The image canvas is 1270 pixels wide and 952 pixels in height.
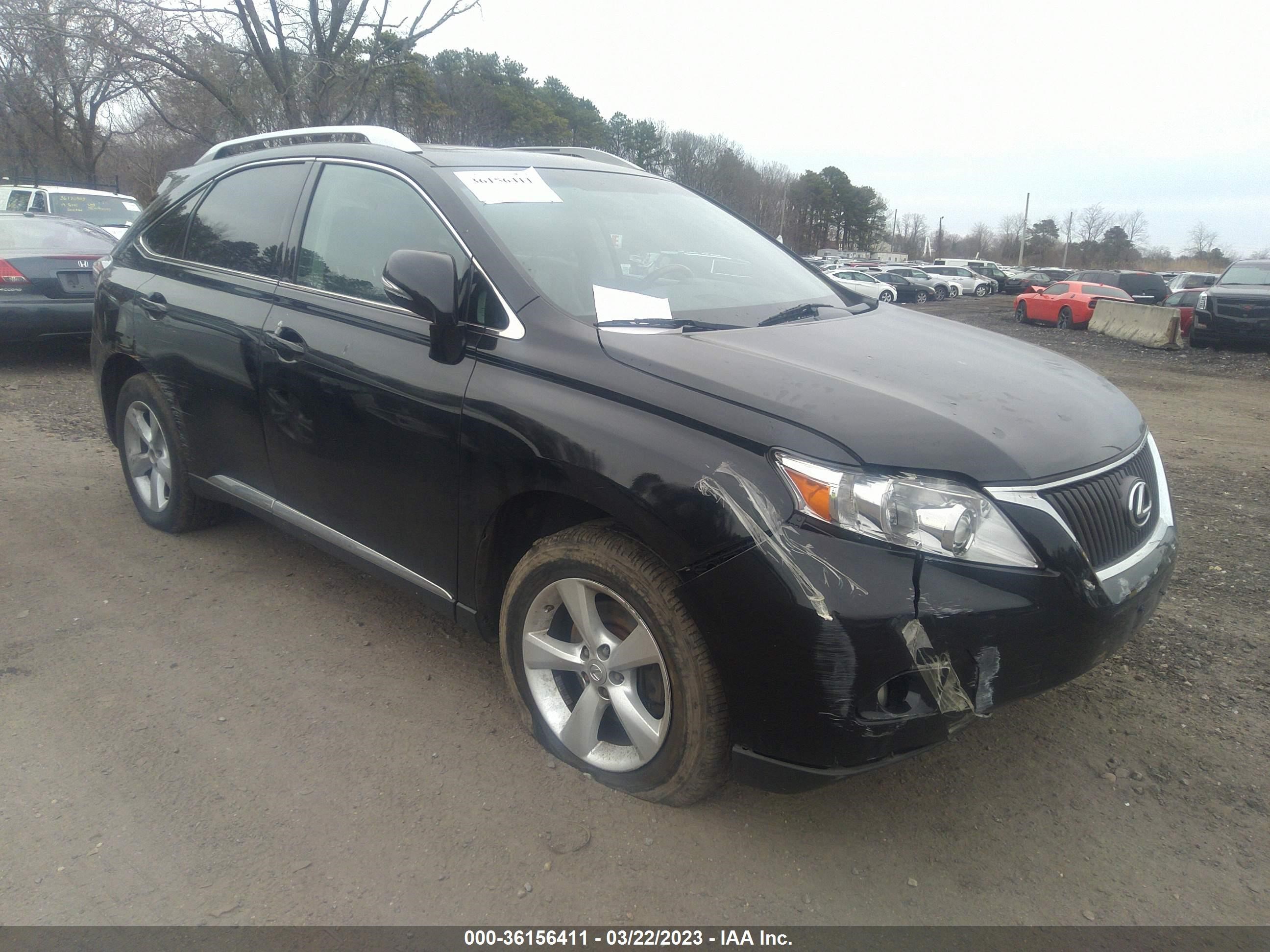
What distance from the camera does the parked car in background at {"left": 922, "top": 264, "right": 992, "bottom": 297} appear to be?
41.9 m

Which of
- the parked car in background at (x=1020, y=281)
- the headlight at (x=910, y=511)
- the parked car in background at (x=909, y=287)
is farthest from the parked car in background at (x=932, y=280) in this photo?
the headlight at (x=910, y=511)

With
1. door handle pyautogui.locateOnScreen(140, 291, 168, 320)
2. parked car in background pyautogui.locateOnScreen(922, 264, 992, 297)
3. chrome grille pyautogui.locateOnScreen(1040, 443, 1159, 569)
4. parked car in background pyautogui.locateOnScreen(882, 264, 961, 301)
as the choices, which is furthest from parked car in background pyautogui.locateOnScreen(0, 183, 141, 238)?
parked car in background pyautogui.locateOnScreen(922, 264, 992, 297)

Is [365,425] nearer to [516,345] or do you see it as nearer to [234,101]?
[516,345]

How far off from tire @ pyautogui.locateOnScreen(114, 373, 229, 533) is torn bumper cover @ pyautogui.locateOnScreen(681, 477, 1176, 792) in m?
2.93

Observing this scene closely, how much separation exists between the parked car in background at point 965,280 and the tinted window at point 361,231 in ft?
137

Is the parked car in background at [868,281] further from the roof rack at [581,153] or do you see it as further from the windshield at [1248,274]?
the roof rack at [581,153]

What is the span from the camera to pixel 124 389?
14.0 feet

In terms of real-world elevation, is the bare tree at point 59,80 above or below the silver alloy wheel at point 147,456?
above

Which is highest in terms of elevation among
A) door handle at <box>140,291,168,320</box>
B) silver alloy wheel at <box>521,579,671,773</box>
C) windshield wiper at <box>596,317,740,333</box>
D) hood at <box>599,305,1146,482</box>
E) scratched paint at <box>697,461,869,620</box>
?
windshield wiper at <box>596,317,740,333</box>

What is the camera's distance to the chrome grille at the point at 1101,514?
2176 millimetres

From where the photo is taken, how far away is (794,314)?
3045 mm

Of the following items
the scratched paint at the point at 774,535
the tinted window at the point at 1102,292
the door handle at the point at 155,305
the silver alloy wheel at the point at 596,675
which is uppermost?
the tinted window at the point at 1102,292

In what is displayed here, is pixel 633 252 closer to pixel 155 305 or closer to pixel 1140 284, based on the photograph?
pixel 155 305

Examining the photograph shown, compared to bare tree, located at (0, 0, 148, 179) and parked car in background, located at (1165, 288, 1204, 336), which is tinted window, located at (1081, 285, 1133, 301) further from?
bare tree, located at (0, 0, 148, 179)
